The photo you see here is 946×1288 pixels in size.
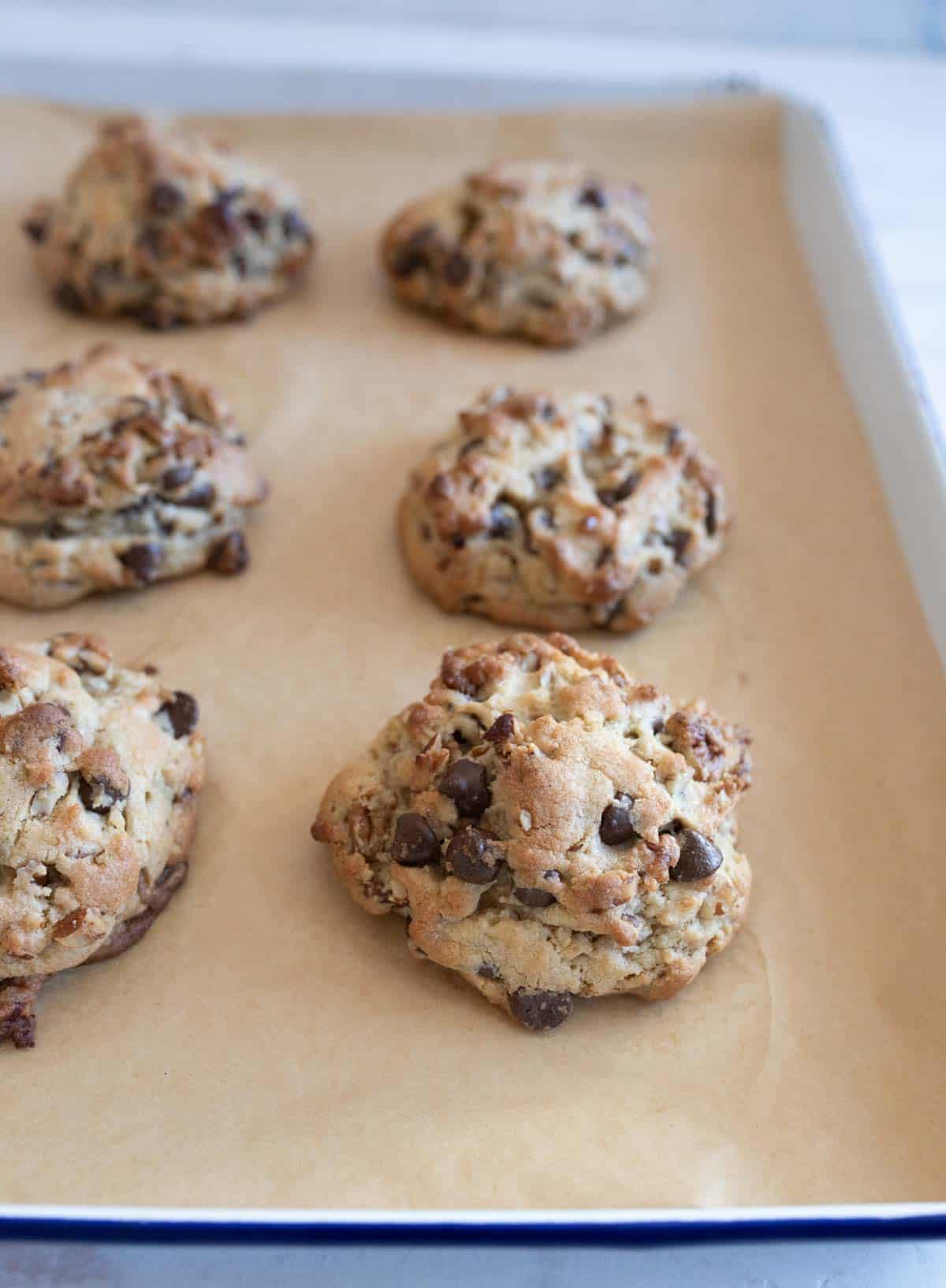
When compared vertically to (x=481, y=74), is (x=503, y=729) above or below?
below

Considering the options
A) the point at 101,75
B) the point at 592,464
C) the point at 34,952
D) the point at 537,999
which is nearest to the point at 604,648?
the point at 592,464

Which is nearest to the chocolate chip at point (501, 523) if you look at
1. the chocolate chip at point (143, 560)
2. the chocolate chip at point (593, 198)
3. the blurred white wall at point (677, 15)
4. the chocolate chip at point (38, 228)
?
the chocolate chip at point (143, 560)

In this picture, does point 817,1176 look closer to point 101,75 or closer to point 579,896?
point 579,896

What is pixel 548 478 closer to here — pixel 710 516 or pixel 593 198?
pixel 710 516

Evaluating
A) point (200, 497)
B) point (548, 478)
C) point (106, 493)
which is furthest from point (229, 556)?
point (548, 478)

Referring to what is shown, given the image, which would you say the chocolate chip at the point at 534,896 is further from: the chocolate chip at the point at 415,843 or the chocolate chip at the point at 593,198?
the chocolate chip at the point at 593,198

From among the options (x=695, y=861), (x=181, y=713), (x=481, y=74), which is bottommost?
(x=181, y=713)
